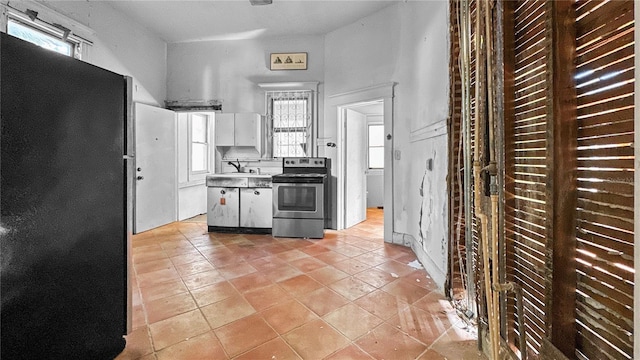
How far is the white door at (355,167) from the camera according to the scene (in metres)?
4.35

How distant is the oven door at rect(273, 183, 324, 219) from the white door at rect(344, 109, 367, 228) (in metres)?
0.66

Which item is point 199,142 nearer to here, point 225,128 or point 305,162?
point 225,128

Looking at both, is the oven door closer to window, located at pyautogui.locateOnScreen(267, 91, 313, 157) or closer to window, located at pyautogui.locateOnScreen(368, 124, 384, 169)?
window, located at pyautogui.locateOnScreen(267, 91, 313, 157)

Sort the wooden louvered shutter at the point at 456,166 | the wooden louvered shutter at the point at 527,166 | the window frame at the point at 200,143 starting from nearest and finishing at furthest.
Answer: the wooden louvered shutter at the point at 527,166 → the wooden louvered shutter at the point at 456,166 → the window frame at the point at 200,143

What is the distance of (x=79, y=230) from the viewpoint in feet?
3.90

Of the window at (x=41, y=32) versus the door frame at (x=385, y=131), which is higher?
the window at (x=41, y=32)

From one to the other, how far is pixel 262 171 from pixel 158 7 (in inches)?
110

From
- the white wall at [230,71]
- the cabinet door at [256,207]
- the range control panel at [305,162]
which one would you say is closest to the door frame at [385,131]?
the range control panel at [305,162]

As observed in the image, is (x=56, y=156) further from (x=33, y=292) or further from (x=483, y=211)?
(x=483, y=211)

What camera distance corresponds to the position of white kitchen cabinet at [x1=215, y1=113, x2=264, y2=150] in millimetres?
4535

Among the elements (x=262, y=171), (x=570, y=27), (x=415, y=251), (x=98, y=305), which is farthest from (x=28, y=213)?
(x=262, y=171)

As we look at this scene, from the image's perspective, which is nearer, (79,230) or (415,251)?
(79,230)

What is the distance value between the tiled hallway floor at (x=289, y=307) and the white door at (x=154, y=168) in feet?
3.54

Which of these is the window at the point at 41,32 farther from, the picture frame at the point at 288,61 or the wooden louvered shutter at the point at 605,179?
the wooden louvered shutter at the point at 605,179
